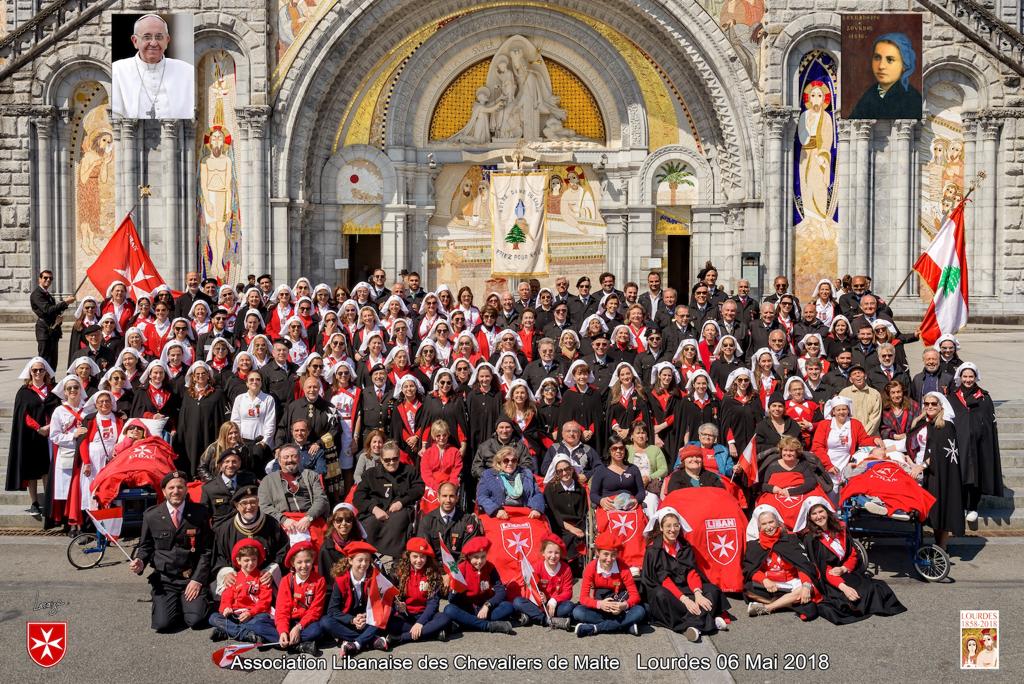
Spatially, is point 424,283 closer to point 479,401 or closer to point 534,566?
point 479,401

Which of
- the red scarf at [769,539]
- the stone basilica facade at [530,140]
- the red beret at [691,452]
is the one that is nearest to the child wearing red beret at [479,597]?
the red beret at [691,452]

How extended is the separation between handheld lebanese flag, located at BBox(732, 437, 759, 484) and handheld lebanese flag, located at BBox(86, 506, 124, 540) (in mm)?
6161

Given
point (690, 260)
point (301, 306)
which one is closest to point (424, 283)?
point (690, 260)

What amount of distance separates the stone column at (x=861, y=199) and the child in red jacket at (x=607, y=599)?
1597 centimetres

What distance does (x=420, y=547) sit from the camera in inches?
368

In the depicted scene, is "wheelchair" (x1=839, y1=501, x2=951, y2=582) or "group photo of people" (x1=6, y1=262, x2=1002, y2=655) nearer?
"group photo of people" (x1=6, y1=262, x2=1002, y2=655)

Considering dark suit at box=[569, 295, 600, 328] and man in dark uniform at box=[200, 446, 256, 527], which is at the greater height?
dark suit at box=[569, 295, 600, 328]

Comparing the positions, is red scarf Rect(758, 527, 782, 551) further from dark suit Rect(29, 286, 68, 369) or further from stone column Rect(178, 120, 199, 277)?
stone column Rect(178, 120, 199, 277)

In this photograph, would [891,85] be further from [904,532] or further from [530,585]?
[530,585]

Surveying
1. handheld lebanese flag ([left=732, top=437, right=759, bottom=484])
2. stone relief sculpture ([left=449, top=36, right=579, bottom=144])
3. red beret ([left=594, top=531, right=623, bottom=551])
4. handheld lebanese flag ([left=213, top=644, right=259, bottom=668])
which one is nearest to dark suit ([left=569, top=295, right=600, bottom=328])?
handheld lebanese flag ([left=732, top=437, right=759, bottom=484])

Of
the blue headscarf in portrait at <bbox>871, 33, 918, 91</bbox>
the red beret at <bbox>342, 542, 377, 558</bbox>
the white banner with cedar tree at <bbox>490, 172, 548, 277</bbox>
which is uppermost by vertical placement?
the blue headscarf in portrait at <bbox>871, 33, 918, 91</bbox>

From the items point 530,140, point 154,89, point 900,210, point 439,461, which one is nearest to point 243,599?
point 439,461

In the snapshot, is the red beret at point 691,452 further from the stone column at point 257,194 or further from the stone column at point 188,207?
the stone column at point 188,207

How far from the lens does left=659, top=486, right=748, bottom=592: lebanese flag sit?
10.1m
